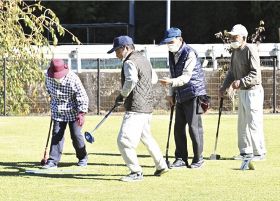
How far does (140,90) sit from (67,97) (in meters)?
1.57

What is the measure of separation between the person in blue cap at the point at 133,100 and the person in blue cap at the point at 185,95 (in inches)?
36.1

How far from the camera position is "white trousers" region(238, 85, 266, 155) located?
11781mm

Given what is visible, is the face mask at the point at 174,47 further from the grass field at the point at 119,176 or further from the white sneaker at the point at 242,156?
the white sneaker at the point at 242,156

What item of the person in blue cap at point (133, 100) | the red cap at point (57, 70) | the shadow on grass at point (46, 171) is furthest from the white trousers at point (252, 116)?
the red cap at point (57, 70)

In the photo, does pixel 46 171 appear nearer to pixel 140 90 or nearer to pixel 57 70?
pixel 57 70

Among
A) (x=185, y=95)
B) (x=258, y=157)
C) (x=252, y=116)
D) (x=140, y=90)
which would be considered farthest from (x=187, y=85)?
(x=258, y=157)

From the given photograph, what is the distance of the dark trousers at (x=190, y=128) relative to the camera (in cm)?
1135

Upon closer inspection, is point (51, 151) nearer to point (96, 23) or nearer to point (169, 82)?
point (169, 82)

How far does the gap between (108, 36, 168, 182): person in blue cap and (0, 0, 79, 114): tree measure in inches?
257

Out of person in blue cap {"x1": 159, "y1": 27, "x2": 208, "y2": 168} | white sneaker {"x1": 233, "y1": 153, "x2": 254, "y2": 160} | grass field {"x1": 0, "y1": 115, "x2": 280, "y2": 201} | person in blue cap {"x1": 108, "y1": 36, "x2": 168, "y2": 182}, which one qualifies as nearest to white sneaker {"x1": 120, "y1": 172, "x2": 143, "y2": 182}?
person in blue cap {"x1": 108, "y1": 36, "x2": 168, "y2": 182}

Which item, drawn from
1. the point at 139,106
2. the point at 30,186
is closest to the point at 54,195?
the point at 30,186

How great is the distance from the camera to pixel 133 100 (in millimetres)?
10188

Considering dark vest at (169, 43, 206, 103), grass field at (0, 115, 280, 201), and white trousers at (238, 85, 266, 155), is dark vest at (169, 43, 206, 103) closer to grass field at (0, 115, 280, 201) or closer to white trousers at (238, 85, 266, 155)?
white trousers at (238, 85, 266, 155)

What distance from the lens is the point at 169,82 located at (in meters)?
10.5
